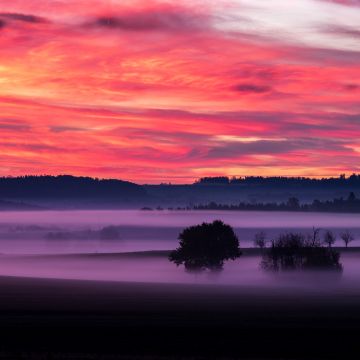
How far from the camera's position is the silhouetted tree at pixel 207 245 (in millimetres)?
123000

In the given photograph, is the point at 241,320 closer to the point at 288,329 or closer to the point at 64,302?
the point at 288,329

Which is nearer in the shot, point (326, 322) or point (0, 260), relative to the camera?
point (326, 322)

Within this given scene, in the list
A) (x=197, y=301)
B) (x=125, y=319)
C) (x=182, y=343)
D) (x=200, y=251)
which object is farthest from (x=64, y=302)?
(x=200, y=251)

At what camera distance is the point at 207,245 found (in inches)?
4845

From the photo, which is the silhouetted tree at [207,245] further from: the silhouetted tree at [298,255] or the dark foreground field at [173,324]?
the dark foreground field at [173,324]

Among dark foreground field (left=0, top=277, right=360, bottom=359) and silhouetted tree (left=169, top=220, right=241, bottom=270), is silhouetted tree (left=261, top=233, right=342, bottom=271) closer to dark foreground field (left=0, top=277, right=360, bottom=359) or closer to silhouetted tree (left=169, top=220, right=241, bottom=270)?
silhouetted tree (left=169, top=220, right=241, bottom=270)

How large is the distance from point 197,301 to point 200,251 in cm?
4116

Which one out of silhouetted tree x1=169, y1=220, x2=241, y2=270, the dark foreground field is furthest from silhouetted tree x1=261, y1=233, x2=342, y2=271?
the dark foreground field

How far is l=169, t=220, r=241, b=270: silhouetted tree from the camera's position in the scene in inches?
4843

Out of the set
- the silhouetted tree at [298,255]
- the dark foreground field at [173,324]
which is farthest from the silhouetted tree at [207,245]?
the dark foreground field at [173,324]

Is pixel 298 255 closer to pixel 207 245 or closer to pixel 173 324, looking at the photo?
pixel 207 245

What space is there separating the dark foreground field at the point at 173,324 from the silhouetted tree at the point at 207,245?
25.9 metres

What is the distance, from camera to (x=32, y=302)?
246 feet

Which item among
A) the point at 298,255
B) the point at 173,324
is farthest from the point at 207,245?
the point at 173,324
